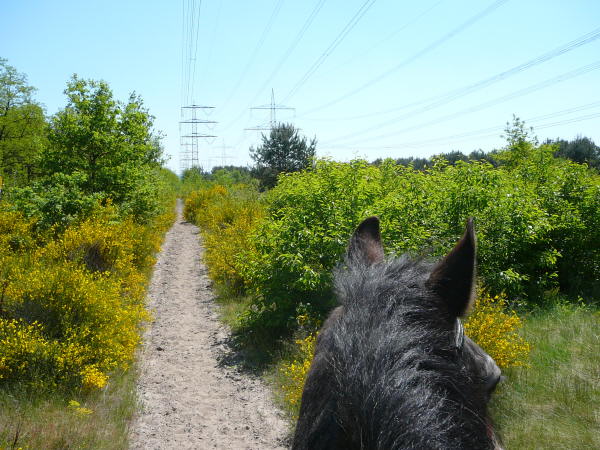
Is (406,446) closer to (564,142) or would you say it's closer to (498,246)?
(498,246)

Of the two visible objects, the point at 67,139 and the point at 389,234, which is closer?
the point at 389,234

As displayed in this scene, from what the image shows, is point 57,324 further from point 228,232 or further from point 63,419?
point 228,232

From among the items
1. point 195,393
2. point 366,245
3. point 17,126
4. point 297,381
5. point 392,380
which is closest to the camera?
point 392,380

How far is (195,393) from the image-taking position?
6102mm

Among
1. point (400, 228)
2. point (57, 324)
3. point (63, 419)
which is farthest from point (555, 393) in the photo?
point (57, 324)

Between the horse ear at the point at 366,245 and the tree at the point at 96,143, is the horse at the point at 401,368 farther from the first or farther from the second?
the tree at the point at 96,143

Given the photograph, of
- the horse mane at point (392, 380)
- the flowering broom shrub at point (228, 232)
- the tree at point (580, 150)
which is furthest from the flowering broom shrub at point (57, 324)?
the tree at point (580, 150)

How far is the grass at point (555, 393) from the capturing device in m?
3.94

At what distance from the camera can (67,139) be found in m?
11.1

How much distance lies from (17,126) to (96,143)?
24251 mm

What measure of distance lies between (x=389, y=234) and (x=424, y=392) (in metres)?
4.97

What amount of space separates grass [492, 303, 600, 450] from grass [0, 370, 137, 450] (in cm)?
387

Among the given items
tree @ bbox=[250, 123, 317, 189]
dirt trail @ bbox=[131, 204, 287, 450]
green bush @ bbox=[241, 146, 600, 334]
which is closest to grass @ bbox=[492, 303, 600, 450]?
green bush @ bbox=[241, 146, 600, 334]

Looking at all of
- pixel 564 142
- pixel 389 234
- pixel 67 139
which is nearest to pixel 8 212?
pixel 67 139
